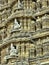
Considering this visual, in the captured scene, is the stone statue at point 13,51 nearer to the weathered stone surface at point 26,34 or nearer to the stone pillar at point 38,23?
the weathered stone surface at point 26,34

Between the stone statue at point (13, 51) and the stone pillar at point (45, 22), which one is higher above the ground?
the stone pillar at point (45, 22)

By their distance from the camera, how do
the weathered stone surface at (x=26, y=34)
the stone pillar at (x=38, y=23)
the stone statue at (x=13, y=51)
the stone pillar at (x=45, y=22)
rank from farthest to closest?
the stone pillar at (x=38, y=23), the stone pillar at (x=45, y=22), the stone statue at (x=13, y=51), the weathered stone surface at (x=26, y=34)

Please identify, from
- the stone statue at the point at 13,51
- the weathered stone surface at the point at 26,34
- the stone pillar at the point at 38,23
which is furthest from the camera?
the stone pillar at the point at 38,23

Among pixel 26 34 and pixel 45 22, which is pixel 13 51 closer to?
pixel 26 34

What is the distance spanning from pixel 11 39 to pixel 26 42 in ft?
5.02

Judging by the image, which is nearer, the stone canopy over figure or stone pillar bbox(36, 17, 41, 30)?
the stone canopy over figure

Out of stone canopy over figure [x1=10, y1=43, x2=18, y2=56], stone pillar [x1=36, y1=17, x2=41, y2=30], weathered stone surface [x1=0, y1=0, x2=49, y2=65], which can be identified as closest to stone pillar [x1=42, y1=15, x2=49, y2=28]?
weathered stone surface [x1=0, y1=0, x2=49, y2=65]

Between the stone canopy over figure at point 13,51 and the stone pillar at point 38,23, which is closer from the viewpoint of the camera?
the stone canopy over figure at point 13,51

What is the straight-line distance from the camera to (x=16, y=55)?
31.9 meters

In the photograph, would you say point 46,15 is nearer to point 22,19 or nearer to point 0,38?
point 22,19

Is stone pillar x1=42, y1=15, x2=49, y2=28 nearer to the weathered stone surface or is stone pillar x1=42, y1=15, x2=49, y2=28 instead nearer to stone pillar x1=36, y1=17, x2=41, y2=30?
the weathered stone surface

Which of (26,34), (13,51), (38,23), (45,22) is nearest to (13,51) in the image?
(13,51)

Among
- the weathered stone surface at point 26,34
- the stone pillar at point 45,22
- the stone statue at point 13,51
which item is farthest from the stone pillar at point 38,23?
the stone statue at point 13,51

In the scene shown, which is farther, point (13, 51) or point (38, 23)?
point (38, 23)
